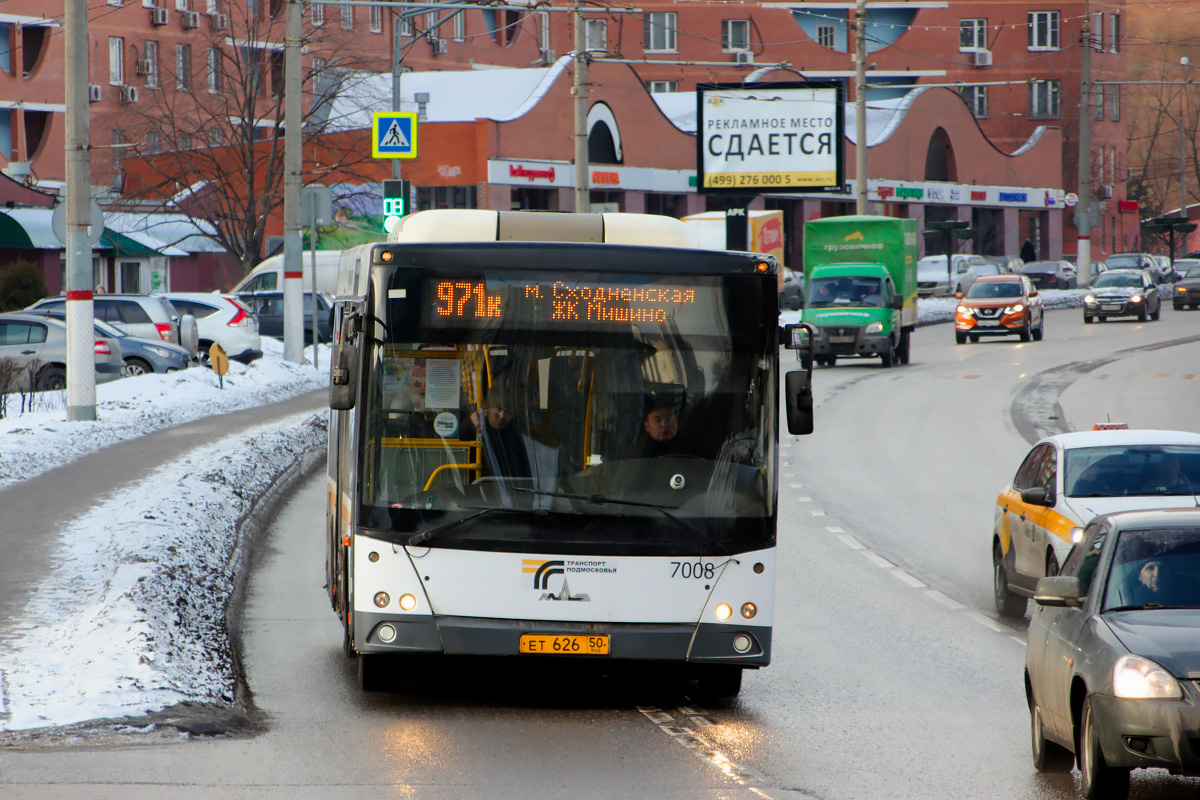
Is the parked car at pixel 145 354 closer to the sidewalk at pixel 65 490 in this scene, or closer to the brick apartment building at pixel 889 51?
the sidewalk at pixel 65 490

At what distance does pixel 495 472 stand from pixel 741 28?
3304 inches

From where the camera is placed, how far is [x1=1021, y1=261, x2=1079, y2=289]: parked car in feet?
228

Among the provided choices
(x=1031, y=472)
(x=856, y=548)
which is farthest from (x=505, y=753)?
(x=856, y=548)

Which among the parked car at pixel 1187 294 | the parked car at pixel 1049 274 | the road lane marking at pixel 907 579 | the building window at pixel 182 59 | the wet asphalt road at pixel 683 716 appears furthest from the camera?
the parked car at pixel 1049 274

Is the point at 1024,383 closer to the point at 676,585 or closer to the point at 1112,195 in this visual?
the point at 676,585

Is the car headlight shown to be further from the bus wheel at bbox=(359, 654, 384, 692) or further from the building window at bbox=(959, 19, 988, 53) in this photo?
the building window at bbox=(959, 19, 988, 53)

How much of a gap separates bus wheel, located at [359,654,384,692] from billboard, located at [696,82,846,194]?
4140 cm

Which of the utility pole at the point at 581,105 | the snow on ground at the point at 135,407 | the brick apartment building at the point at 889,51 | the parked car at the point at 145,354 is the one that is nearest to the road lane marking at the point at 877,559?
the snow on ground at the point at 135,407

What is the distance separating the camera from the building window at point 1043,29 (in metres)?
90.3

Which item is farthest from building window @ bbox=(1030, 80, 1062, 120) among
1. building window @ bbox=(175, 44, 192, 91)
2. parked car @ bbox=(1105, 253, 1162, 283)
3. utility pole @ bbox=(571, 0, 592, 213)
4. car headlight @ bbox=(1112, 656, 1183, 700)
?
car headlight @ bbox=(1112, 656, 1183, 700)

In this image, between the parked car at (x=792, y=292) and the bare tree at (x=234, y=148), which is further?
the parked car at (x=792, y=292)

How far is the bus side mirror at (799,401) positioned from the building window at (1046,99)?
87.4 metres

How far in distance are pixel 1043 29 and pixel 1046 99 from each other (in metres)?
3.89

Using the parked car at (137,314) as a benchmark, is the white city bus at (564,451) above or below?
below
